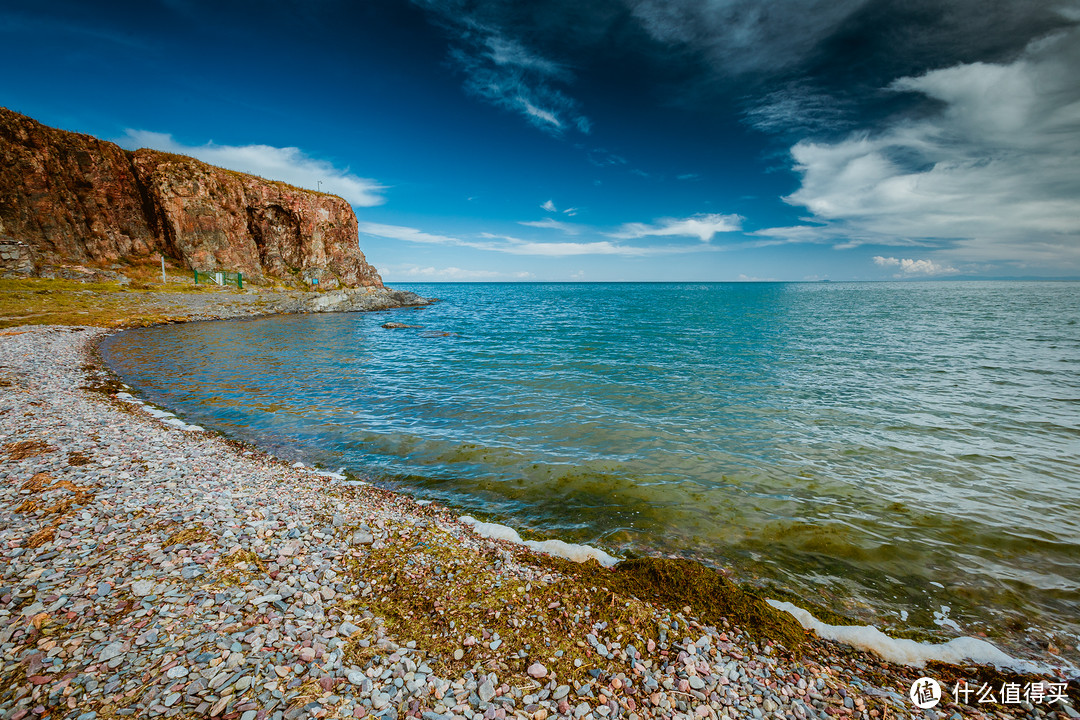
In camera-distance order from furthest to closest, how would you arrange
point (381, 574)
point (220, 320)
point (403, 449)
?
1. point (220, 320)
2. point (403, 449)
3. point (381, 574)

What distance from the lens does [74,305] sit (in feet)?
→ 130

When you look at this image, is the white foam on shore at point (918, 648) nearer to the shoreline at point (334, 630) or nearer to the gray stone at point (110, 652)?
the shoreline at point (334, 630)

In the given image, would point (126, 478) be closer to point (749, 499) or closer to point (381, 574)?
point (381, 574)

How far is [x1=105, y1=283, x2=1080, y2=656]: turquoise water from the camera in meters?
8.08

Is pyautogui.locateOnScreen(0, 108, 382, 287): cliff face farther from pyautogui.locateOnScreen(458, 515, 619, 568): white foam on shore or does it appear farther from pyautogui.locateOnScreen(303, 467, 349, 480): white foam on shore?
pyautogui.locateOnScreen(458, 515, 619, 568): white foam on shore

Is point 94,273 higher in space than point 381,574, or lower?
higher

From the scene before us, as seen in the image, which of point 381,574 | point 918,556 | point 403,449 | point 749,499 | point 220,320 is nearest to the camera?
point 381,574

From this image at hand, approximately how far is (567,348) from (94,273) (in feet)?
207

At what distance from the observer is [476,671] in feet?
16.0

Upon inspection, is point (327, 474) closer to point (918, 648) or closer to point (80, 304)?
point (918, 648)

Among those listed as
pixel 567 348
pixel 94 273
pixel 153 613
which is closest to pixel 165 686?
pixel 153 613

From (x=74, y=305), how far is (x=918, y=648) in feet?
203
